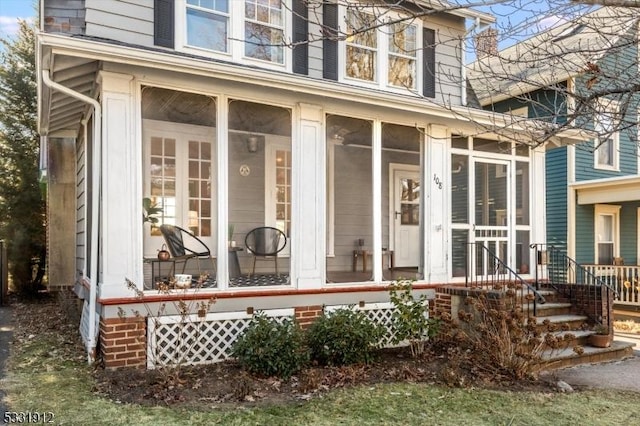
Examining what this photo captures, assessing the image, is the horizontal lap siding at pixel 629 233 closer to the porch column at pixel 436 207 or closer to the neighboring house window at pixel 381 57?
the porch column at pixel 436 207

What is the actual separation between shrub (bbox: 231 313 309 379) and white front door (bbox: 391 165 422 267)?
4187mm

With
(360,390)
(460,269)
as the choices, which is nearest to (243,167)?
(460,269)

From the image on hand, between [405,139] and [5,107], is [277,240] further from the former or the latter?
[5,107]

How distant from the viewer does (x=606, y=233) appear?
13.1 m

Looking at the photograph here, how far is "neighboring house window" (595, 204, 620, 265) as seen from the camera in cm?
1284

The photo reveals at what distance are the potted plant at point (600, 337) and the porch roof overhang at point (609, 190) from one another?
19.6 ft

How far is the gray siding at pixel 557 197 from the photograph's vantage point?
1245 centimetres

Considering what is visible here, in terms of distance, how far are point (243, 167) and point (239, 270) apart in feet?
6.39

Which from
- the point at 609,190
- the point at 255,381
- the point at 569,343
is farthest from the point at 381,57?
the point at 609,190

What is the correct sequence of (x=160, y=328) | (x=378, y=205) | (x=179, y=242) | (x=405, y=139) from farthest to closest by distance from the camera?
1. (x=405, y=139)
2. (x=378, y=205)
3. (x=179, y=242)
4. (x=160, y=328)

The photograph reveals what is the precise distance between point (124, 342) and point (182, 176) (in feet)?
10.9

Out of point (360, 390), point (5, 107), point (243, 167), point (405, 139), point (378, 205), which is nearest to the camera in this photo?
point (360, 390)

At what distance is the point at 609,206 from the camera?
12977 millimetres

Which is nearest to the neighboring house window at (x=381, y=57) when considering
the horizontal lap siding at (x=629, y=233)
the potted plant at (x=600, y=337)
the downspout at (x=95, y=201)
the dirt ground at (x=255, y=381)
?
the downspout at (x=95, y=201)
